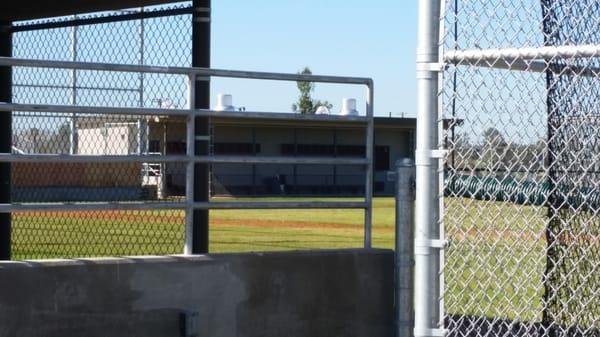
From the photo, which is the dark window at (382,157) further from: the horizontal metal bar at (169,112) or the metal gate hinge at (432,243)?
the metal gate hinge at (432,243)

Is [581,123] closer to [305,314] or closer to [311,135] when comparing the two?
[305,314]

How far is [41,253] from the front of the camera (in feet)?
51.8

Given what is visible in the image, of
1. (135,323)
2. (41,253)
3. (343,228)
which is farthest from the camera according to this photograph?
(343,228)

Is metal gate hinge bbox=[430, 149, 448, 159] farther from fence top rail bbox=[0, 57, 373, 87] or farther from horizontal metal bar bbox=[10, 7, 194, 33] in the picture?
horizontal metal bar bbox=[10, 7, 194, 33]

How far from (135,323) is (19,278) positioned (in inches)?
35.4

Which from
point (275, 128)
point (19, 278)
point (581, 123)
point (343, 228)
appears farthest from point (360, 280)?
point (275, 128)

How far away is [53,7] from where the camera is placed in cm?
1095

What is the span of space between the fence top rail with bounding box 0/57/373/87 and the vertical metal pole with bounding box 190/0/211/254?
0.48 meters

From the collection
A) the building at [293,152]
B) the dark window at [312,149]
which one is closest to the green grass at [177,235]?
the building at [293,152]

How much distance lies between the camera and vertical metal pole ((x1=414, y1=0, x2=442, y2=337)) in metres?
4.31

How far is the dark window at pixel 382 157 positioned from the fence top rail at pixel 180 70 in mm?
50331

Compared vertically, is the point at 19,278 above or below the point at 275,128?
below

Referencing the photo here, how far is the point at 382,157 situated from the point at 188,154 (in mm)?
51403

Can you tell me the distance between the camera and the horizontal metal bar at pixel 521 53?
420 cm
